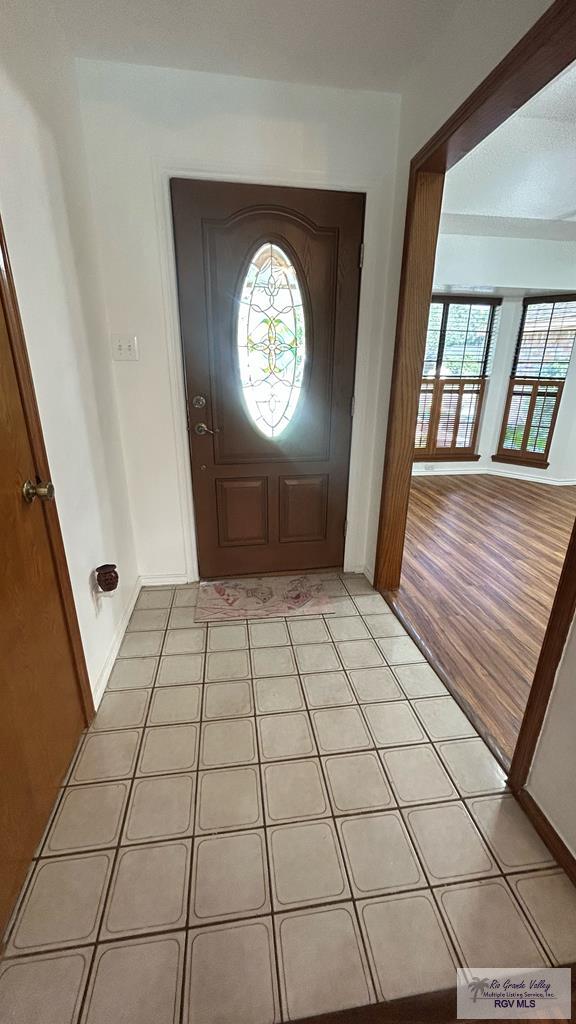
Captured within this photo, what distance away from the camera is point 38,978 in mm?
949

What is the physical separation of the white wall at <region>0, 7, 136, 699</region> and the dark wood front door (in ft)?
1.49

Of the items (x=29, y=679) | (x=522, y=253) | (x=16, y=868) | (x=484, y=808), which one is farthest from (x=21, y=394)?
(x=522, y=253)

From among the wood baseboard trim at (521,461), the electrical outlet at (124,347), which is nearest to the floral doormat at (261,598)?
the electrical outlet at (124,347)

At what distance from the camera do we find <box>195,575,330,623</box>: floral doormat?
2322 mm

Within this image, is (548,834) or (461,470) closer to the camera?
(548,834)

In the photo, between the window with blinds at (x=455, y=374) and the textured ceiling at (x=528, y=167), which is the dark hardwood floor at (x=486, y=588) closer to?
the window with blinds at (x=455, y=374)

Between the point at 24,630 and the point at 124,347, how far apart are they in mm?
1501

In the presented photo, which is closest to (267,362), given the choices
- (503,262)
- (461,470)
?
(503,262)

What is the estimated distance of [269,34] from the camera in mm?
1578

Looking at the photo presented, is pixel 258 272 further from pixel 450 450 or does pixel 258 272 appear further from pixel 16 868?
pixel 450 450

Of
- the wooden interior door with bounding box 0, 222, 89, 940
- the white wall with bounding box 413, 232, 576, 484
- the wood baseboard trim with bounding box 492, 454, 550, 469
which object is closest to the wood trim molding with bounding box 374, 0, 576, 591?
the wooden interior door with bounding box 0, 222, 89, 940

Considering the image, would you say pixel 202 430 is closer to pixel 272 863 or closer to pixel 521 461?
pixel 272 863

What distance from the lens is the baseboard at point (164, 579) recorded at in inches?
102

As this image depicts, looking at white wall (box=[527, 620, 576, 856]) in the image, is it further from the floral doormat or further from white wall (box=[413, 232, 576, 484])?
white wall (box=[413, 232, 576, 484])
